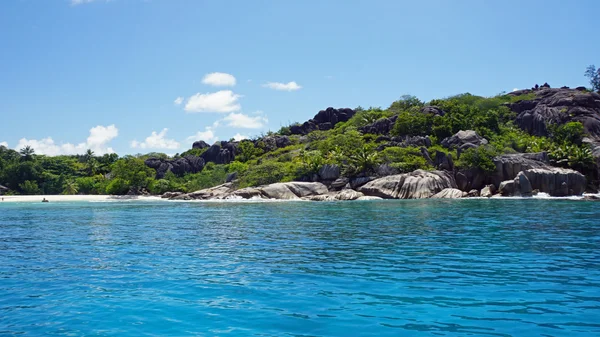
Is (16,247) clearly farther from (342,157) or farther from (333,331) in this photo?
(342,157)

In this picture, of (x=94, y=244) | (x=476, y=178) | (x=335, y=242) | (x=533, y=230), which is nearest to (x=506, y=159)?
(x=476, y=178)

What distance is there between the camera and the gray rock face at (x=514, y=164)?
56.2 m

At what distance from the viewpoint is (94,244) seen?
1798 cm

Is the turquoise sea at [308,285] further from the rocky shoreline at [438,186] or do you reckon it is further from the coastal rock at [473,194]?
the coastal rock at [473,194]

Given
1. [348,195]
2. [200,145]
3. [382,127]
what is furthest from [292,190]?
[200,145]

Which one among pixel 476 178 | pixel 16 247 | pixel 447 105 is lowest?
pixel 16 247

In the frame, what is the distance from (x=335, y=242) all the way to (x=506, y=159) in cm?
4793

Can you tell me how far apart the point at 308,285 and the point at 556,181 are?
5276 cm

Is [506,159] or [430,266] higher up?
[506,159]

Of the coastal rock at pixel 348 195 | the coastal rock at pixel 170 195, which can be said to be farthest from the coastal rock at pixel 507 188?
the coastal rock at pixel 170 195

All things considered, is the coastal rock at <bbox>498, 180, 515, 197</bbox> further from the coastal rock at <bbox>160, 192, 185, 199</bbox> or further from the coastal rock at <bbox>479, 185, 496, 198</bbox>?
the coastal rock at <bbox>160, 192, 185, 199</bbox>

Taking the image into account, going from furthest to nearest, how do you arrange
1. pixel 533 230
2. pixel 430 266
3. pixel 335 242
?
pixel 533 230
pixel 335 242
pixel 430 266

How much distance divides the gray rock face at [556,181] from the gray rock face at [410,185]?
32.6ft

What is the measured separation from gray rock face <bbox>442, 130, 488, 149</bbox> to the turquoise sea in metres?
51.3
